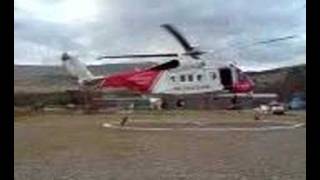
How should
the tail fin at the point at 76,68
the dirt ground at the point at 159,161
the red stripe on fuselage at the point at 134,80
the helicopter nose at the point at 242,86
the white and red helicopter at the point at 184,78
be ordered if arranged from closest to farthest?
the dirt ground at the point at 159,161, the red stripe on fuselage at the point at 134,80, the white and red helicopter at the point at 184,78, the helicopter nose at the point at 242,86, the tail fin at the point at 76,68

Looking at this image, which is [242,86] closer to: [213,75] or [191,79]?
[213,75]

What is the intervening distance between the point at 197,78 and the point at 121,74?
3827 millimetres

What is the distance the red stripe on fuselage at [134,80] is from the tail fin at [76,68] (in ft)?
15.7

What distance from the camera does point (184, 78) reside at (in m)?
27.8

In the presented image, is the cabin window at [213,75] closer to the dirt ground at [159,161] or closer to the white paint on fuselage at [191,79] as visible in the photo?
the white paint on fuselage at [191,79]

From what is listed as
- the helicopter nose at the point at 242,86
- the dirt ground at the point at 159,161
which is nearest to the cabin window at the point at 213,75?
the helicopter nose at the point at 242,86

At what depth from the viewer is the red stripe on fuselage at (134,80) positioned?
26.9m

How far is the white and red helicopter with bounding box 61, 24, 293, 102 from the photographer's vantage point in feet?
90.2

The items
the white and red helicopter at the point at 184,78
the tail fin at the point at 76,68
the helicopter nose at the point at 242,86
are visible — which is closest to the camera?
the white and red helicopter at the point at 184,78

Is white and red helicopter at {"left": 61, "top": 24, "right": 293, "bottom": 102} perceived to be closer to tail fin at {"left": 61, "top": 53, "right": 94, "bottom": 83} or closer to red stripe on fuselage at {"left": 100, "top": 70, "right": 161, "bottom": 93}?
red stripe on fuselage at {"left": 100, "top": 70, "right": 161, "bottom": 93}

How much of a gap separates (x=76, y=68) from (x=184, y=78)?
8727 mm

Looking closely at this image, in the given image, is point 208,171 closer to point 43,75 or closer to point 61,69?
point 61,69

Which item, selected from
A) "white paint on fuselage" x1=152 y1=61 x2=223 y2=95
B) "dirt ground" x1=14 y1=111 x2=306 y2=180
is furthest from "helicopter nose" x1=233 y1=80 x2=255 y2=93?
"dirt ground" x1=14 y1=111 x2=306 y2=180
